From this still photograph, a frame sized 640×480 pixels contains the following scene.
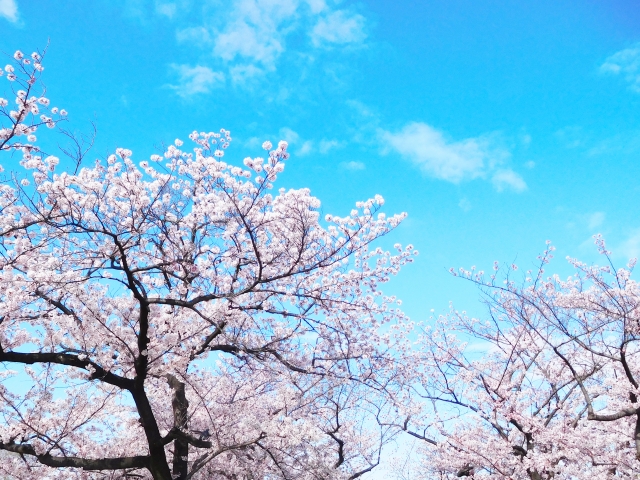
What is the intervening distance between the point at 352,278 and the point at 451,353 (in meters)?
6.70

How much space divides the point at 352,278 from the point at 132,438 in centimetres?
658

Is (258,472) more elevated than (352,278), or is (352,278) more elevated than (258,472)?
(352,278)

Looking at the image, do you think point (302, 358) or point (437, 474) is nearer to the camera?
point (302, 358)

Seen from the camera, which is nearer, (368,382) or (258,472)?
(368,382)

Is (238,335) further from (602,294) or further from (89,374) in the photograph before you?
(602,294)

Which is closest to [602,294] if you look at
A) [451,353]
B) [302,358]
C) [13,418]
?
[451,353]

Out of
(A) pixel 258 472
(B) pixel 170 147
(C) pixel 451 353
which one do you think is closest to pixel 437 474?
(C) pixel 451 353

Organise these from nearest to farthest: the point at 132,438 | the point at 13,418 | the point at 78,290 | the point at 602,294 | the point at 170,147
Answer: the point at 78,290 → the point at 13,418 → the point at 170,147 → the point at 132,438 → the point at 602,294

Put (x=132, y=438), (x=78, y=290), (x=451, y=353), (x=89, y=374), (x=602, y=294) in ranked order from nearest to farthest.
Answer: (x=78, y=290) → (x=89, y=374) → (x=132, y=438) → (x=602, y=294) → (x=451, y=353)

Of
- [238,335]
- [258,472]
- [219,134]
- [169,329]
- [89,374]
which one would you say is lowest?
[258,472]

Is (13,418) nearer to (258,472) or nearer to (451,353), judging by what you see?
(258,472)

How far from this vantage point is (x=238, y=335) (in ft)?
34.3

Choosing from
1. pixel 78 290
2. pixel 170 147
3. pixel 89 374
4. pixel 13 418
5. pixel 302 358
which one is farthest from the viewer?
pixel 302 358

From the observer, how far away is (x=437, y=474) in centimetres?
1839
